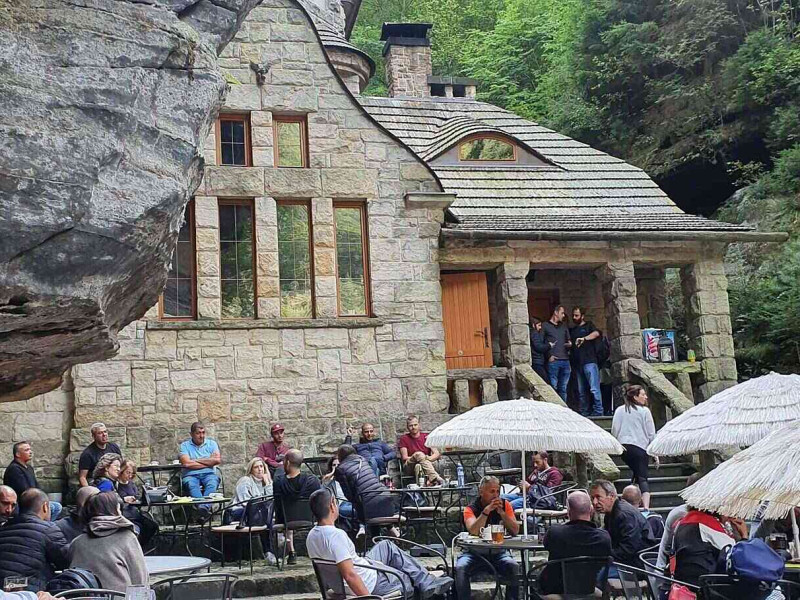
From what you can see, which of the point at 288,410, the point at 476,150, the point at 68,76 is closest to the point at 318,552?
the point at 68,76

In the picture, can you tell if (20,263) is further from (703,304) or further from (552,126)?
(552,126)

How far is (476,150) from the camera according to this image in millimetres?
17812

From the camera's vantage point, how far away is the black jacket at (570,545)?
7352mm

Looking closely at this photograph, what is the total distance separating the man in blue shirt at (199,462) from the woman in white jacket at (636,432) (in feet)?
15.1

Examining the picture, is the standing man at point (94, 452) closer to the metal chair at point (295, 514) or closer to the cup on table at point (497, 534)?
the metal chair at point (295, 514)

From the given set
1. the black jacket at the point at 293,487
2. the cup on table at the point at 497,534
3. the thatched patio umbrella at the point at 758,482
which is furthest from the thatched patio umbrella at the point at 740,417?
the black jacket at the point at 293,487

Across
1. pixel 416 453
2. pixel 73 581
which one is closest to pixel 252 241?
pixel 416 453

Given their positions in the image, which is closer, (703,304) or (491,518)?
(491,518)

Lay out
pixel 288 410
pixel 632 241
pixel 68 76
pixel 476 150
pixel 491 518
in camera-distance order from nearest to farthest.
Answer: pixel 68 76
pixel 491 518
pixel 288 410
pixel 632 241
pixel 476 150

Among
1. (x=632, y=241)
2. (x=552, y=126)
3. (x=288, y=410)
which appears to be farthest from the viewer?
(x=552, y=126)

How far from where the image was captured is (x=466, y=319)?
15.2 metres

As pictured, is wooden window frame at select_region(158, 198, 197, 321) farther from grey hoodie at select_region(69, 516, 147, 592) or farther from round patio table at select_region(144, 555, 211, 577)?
grey hoodie at select_region(69, 516, 147, 592)

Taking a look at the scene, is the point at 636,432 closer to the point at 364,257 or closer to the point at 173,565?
the point at 364,257

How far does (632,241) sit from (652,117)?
10.1 meters
